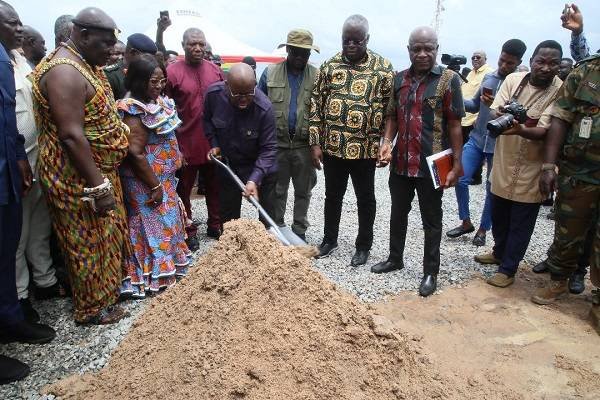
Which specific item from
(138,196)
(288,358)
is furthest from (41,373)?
(288,358)

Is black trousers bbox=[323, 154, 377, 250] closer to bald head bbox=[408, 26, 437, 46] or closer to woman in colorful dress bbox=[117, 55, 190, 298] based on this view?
bald head bbox=[408, 26, 437, 46]

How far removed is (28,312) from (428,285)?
2.89 metres

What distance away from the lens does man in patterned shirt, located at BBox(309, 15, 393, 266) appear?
11.3 ft

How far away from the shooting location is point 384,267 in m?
3.76

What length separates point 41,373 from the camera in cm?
234

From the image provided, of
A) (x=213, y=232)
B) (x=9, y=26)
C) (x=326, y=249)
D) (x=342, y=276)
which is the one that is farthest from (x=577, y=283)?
(x=9, y=26)

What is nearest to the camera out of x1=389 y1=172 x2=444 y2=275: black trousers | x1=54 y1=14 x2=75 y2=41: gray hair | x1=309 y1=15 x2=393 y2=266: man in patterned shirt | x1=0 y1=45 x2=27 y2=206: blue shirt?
x1=0 y1=45 x2=27 y2=206: blue shirt

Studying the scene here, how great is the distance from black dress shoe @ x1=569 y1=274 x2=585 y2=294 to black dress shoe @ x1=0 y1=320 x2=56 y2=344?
388 cm

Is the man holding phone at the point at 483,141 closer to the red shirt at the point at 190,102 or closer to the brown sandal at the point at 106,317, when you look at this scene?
the red shirt at the point at 190,102

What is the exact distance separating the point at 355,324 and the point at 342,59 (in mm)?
2375

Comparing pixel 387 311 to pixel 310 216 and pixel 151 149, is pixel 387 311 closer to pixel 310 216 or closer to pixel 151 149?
pixel 151 149

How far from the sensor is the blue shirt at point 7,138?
2.22 m

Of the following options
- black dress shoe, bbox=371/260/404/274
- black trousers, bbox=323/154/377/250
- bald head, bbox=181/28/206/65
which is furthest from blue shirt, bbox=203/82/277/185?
black dress shoe, bbox=371/260/404/274

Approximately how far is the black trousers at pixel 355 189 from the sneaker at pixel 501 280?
1.08m
